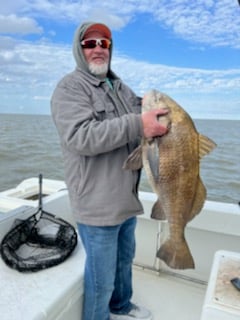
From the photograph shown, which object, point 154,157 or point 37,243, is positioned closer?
point 154,157

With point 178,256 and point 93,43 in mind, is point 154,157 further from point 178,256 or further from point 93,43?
point 93,43

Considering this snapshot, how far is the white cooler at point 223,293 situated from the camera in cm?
125

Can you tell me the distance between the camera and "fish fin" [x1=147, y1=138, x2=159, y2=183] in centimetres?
142

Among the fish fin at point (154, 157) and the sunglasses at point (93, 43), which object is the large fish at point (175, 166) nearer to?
the fish fin at point (154, 157)

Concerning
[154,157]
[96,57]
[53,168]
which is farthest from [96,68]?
[53,168]

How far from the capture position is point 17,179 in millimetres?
8859

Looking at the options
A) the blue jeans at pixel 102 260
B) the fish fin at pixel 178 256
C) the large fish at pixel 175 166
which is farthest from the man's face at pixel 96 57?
the fish fin at pixel 178 256

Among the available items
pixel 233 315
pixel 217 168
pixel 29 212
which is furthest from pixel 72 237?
pixel 217 168

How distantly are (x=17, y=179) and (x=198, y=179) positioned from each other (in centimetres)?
799

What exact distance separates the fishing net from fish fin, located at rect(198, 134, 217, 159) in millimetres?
991

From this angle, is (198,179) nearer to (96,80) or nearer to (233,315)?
(233,315)

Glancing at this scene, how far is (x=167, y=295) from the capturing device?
256cm

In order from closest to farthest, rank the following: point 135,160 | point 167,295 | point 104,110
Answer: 1. point 135,160
2. point 104,110
3. point 167,295

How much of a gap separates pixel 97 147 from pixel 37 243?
96cm
